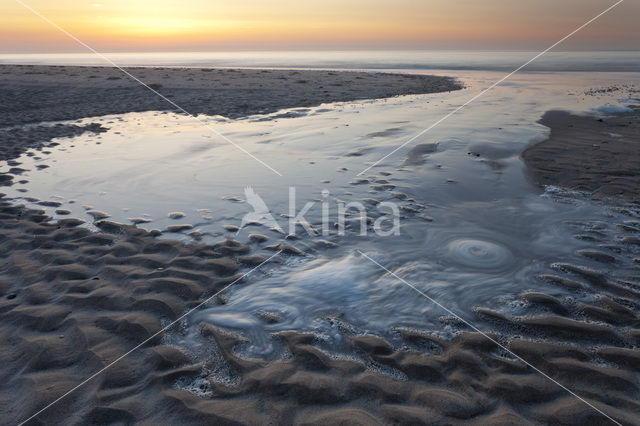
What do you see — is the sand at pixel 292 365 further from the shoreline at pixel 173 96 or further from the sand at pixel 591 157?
the shoreline at pixel 173 96

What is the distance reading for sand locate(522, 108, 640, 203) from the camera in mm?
7211

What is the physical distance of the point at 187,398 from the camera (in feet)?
9.25

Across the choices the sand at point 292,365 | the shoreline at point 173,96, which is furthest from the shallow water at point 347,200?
the shoreline at point 173,96

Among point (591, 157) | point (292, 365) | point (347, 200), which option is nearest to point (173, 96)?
point (347, 200)

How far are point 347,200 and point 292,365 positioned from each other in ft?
12.8

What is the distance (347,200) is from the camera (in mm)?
6699

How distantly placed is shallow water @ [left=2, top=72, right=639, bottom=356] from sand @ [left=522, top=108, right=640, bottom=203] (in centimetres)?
53

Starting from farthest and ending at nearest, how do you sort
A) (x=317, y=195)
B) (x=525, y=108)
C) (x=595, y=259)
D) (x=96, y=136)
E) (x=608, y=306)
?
(x=525, y=108) < (x=96, y=136) < (x=317, y=195) < (x=595, y=259) < (x=608, y=306)

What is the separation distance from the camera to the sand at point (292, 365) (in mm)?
2721

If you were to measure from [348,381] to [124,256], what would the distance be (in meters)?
3.36

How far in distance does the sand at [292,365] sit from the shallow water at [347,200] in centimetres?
27

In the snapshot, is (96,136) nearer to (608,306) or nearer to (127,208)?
(127,208)

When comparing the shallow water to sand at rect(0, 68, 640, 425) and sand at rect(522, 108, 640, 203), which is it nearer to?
sand at rect(0, 68, 640, 425)

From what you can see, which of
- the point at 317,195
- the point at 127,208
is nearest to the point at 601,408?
the point at 317,195
